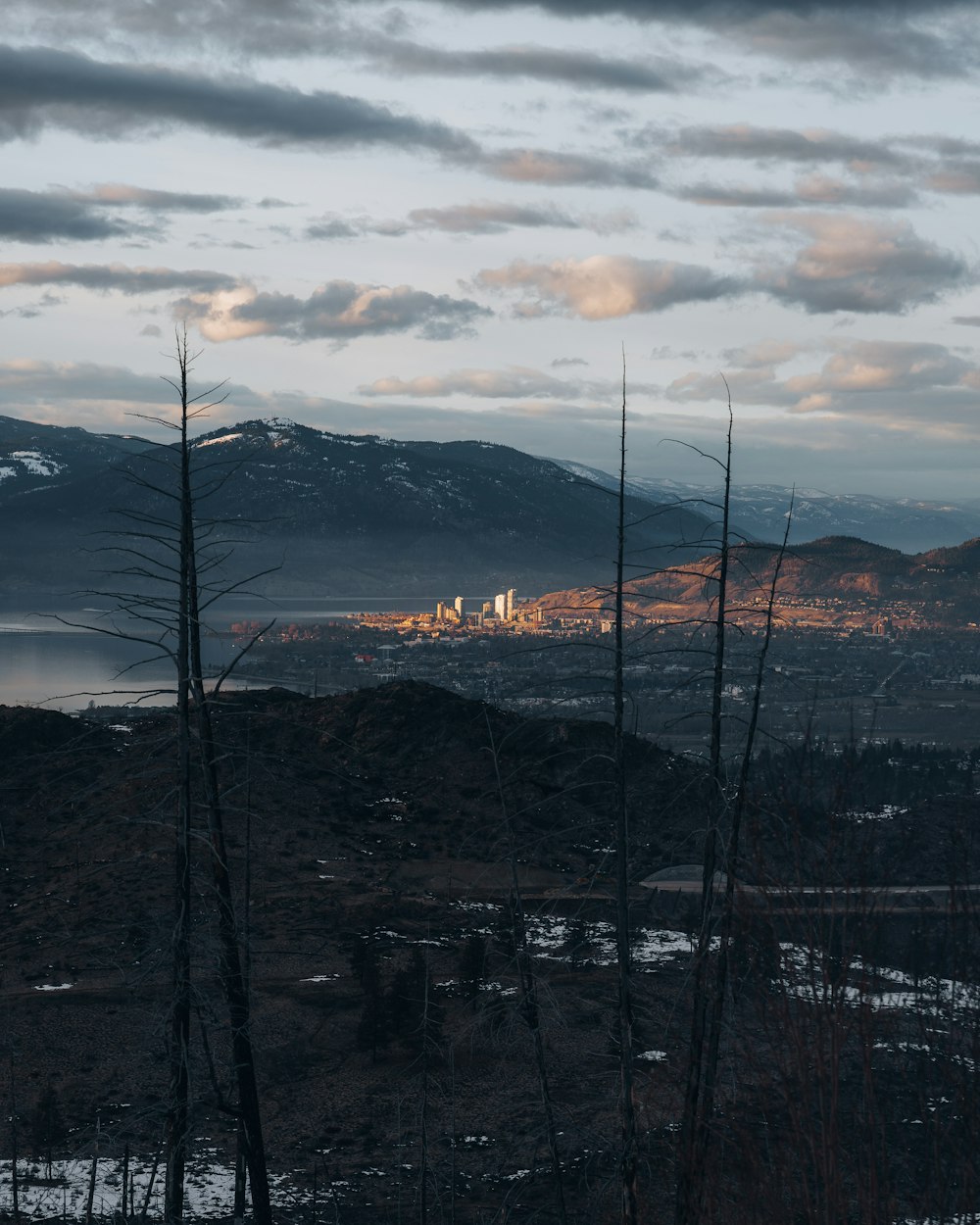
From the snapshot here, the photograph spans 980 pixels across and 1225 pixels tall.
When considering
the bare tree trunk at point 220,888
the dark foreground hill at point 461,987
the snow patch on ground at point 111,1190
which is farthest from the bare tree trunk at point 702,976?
the snow patch on ground at point 111,1190

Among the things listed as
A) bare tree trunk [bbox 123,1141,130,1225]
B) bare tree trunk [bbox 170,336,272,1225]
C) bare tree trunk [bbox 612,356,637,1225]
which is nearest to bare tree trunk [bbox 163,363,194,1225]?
bare tree trunk [bbox 170,336,272,1225]

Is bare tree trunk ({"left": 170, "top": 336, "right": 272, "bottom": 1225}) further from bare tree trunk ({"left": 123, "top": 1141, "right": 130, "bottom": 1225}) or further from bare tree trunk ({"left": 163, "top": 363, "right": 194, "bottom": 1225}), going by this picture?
bare tree trunk ({"left": 123, "top": 1141, "right": 130, "bottom": 1225})

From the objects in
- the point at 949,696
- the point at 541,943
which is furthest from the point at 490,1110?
the point at 949,696

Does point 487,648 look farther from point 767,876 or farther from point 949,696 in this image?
point 767,876

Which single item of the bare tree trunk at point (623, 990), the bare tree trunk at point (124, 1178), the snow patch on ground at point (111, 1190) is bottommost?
the snow patch on ground at point (111, 1190)

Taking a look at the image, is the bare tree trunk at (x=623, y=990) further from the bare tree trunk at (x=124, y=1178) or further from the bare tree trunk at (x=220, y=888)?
the bare tree trunk at (x=124, y=1178)

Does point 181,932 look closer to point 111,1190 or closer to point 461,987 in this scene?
point 111,1190

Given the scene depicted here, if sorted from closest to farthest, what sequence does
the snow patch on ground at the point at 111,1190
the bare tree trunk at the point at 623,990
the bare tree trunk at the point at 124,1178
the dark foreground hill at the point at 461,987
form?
the dark foreground hill at the point at 461,987, the bare tree trunk at the point at 623,990, the bare tree trunk at the point at 124,1178, the snow patch on ground at the point at 111,1190

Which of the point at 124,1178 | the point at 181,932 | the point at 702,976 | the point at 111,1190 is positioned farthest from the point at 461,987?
the point at 181,932
